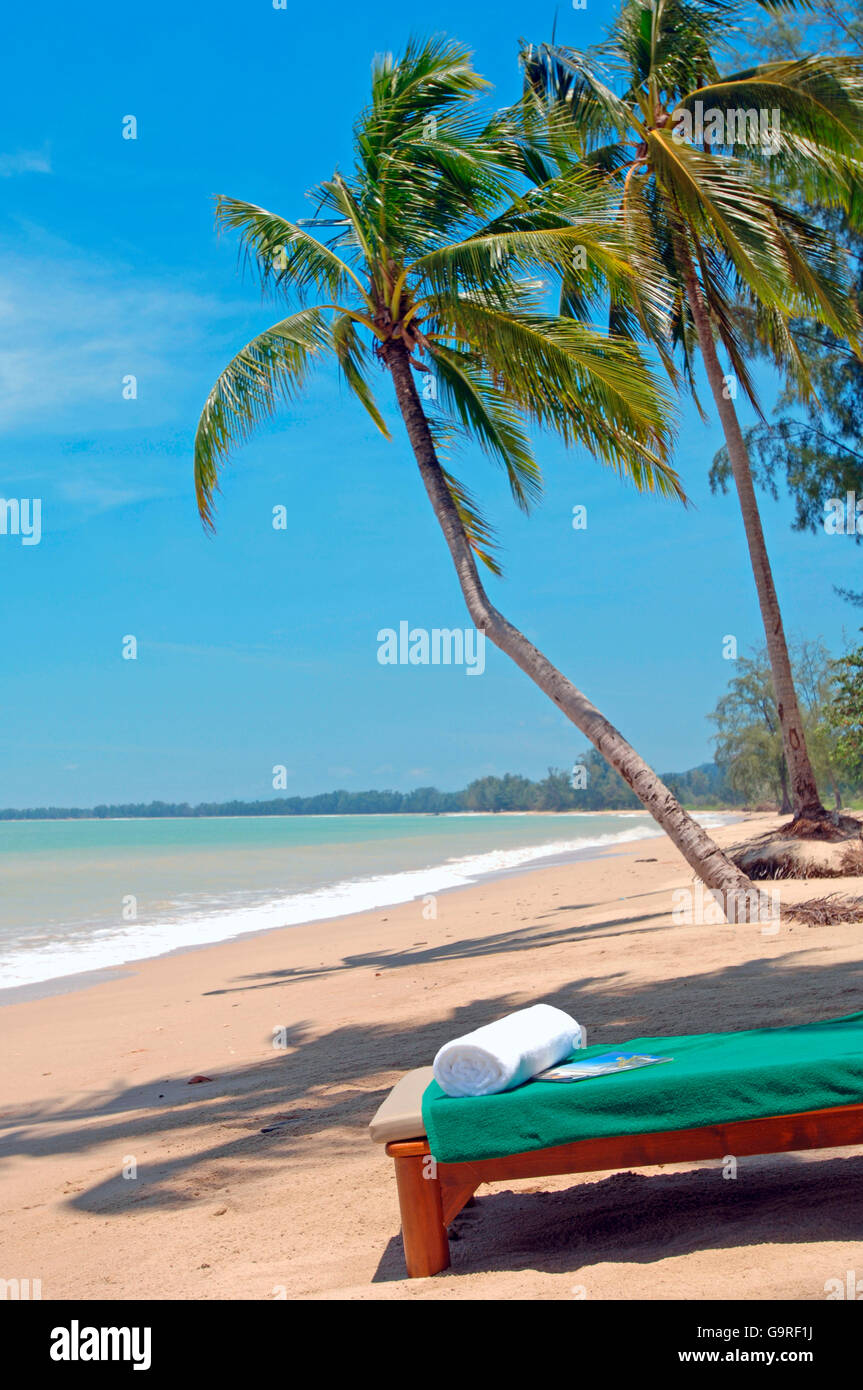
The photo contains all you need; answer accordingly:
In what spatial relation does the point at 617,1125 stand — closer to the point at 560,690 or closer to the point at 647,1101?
the point at 647,1101

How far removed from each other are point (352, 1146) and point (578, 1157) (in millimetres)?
1684

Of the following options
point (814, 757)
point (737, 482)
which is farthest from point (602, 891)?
point (814, 757)

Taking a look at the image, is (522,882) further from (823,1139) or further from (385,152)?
(823,1139)

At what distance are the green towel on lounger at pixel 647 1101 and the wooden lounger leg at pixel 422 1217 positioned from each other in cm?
10

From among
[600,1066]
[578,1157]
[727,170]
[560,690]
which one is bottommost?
[578,1157]

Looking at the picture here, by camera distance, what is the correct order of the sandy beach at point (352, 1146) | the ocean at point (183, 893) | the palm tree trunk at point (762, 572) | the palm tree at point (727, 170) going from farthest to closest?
the ocean at point (183, 893)
the palm tree trunk at point (762, 572)
the palm tree at point (727, 170)
the sandy beach at point (352, 1146)

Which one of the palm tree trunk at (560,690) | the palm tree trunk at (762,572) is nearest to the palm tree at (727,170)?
A: the palm tree trunk at (762,572)

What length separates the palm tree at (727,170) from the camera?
31.1 ft

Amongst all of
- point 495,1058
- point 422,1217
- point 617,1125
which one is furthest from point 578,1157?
point 422,1217

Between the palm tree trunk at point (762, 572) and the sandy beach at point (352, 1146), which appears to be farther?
the palm tree trunk at point (762, 572)

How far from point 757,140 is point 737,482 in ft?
11.9

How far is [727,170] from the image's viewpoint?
31.3ft

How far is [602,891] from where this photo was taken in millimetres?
14984

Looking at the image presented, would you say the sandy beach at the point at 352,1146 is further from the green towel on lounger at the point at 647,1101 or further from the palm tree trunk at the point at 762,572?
the palm tree trunk at the point at 762,572
